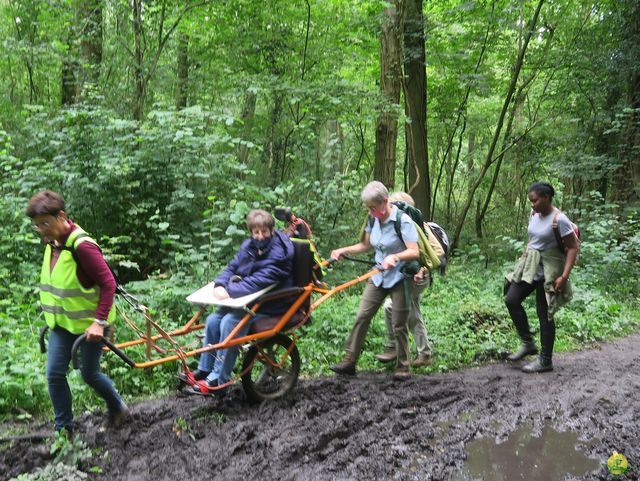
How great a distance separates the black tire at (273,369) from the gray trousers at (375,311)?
806mm

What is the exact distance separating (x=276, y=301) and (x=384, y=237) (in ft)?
4.49

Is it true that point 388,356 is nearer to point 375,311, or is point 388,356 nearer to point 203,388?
point 375,311

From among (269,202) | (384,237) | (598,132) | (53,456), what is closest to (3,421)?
(53,456)

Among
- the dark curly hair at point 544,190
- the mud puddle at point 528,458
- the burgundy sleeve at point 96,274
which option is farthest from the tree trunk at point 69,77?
the mud puddle at point 528,458

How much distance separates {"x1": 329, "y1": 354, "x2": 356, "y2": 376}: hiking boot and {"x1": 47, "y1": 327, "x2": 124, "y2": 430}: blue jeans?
8.08 feet

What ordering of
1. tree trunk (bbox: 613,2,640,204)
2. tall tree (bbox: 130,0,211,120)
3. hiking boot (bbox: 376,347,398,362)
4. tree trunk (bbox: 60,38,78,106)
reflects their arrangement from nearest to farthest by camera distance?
hiking boot (bbox: 376,347,398,362), tall tree (bbox: 130,0,211,120), tree trunk (bbox: 60,38,78,106), tree trunk (bbox: 613,2,640,204)

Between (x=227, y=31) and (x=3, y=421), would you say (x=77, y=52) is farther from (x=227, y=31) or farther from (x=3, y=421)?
(x=3, y=421)

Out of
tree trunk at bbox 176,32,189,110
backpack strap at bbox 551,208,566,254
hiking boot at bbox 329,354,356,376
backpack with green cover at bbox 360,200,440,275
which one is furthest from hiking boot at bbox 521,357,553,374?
tree trunk at bbox 176,32,189,110

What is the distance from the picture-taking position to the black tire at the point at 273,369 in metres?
4.57

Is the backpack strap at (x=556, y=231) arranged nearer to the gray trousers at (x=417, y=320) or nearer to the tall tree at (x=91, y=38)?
the gray trousers at (x=417, y=320)

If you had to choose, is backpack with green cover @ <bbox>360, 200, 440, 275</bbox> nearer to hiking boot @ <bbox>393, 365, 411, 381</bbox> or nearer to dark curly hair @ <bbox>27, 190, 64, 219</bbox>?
hiking boot @ <bbox>393, 365, 411, 381</bbox>

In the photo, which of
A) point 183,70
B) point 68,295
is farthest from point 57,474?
point 183,70

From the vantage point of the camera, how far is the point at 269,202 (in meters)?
9.20

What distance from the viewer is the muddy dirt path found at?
343 centimetres
